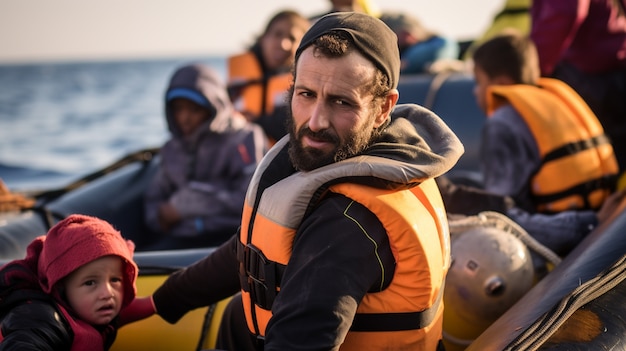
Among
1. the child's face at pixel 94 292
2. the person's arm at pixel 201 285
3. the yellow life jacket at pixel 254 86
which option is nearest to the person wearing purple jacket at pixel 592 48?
the yellow life jacket at pixel 254 86

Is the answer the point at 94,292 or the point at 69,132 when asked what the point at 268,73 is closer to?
the point at 94,292

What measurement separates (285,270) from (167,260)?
1.16 meters

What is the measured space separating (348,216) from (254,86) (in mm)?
3424

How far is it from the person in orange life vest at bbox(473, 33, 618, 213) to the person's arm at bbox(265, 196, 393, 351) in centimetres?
155

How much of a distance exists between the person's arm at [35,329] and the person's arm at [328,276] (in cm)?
61

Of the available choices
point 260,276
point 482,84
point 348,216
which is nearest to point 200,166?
point 482,84

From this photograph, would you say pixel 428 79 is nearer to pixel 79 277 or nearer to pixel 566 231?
pixel 566 231

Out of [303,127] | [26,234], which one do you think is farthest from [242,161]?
[303,127]

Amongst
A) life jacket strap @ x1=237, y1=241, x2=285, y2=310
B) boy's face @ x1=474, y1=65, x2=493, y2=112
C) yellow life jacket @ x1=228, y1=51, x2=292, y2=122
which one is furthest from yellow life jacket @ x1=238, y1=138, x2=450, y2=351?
yellow life jacket @ x1=228, y1=51, x2=292, y2=122

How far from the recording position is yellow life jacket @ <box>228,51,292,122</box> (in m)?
5.04

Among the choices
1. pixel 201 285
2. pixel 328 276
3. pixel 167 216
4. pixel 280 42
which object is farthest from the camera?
pixel 280 42

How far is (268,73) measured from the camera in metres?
5.08

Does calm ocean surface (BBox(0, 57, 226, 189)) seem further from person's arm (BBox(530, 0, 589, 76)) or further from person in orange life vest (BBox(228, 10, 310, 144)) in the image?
person's arm (BBox(530, 0, 589, 76))

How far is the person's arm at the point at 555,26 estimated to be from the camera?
13.5ft
